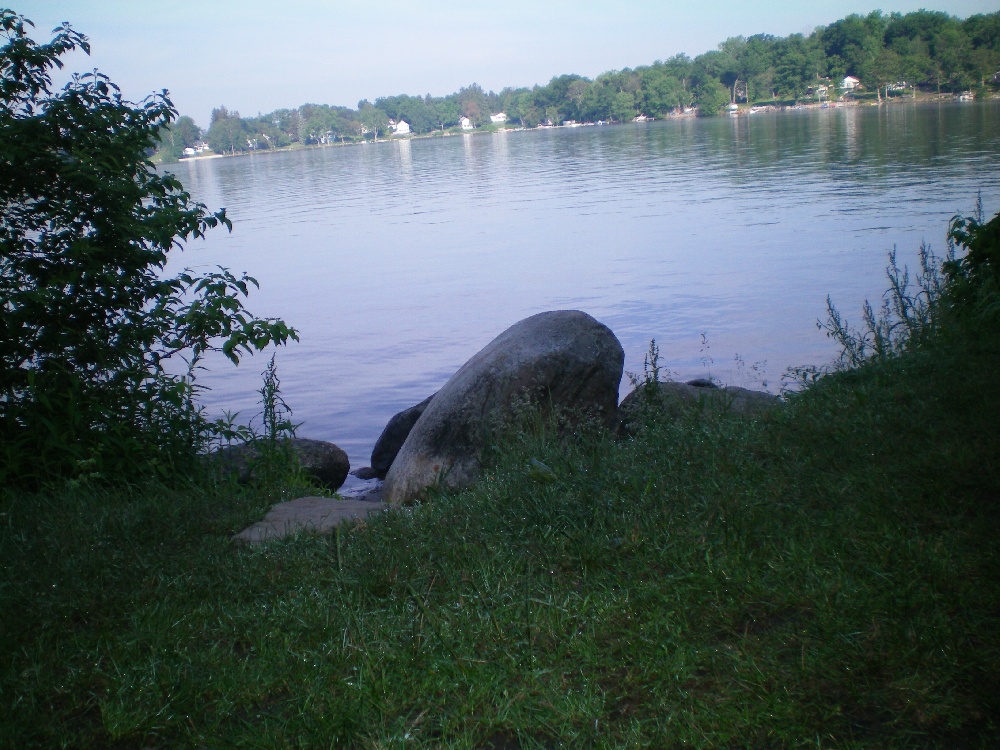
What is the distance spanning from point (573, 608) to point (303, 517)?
226 centimetres

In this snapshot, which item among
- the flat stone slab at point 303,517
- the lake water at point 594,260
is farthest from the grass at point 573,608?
the lake water at point 594,260

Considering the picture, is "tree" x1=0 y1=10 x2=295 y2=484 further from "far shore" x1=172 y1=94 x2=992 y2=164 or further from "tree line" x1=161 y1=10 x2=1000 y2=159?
"far shore" x1=172 y1=94 x2=992 y2=164

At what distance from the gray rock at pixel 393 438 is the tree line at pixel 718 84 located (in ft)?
52.3

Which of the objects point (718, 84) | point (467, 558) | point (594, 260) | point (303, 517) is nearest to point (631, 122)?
point (718, 84)

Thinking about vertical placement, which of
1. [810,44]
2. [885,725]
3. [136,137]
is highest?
[810,44]

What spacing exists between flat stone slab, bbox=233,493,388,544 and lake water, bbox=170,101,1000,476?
4.37 m

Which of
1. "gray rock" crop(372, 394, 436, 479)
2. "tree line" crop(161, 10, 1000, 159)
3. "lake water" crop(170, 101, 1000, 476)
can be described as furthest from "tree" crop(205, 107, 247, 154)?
"gray rock" crop(372, 394, 436, 479)

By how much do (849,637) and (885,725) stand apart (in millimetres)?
430

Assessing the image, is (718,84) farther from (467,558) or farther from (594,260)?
(467,558)

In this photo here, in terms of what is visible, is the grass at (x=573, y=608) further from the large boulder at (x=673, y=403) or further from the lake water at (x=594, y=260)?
the lake water at (x=594, y=260)

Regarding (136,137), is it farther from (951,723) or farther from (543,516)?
(951,723)

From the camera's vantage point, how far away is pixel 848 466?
4.68m

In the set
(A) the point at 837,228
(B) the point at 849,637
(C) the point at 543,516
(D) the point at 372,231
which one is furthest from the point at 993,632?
(D) the point at 372,231

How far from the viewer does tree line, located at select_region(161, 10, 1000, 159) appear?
104 feet
